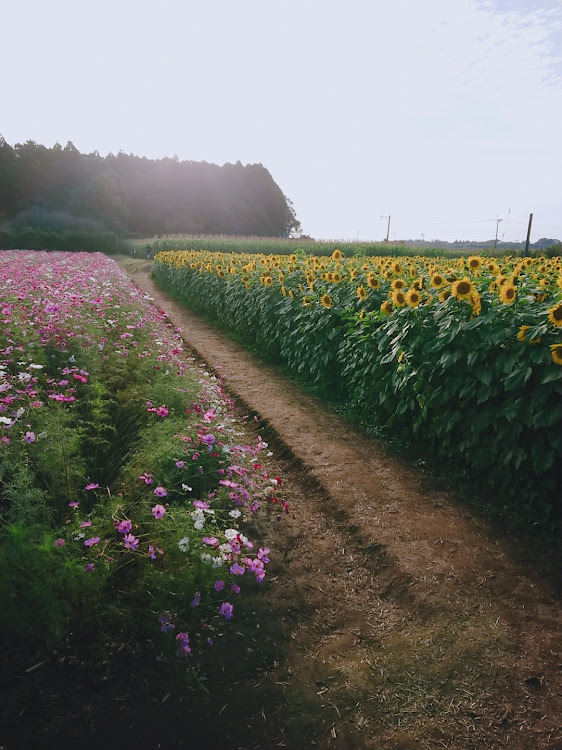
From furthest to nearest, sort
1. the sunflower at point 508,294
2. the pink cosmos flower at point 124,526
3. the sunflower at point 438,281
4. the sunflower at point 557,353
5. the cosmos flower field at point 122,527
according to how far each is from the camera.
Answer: the sunflower at point 438,281, the sunflower at point 508,294, the sunflower at point 557,353, the pink cosmos flower at point 124,526, the cosmos flower field at point 122,527

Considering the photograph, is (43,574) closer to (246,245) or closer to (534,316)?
(534,316)

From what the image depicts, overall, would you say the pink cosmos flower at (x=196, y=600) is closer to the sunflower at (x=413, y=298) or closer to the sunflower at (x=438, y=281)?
the sunflower at (x=413, y=298)

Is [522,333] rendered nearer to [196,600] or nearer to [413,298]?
[413,298]

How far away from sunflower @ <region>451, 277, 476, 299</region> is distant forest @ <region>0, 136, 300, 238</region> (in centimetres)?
3690

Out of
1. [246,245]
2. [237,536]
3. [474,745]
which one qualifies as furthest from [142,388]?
[246,245]

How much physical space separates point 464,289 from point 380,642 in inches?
99.9

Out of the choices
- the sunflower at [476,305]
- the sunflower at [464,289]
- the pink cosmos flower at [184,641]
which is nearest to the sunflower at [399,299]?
the sunflower at [464,289]

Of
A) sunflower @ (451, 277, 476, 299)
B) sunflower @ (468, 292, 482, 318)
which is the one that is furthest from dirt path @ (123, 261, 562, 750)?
sunflower @ (451, 277, 476, 299)

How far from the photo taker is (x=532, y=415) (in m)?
3.06

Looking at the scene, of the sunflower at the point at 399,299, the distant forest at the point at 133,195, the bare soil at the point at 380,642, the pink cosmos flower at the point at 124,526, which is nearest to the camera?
the bare soil at the point at 380,642

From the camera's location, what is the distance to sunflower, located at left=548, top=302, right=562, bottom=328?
3031mm

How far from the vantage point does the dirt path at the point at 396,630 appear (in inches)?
76.8

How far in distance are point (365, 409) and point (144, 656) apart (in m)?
3.31

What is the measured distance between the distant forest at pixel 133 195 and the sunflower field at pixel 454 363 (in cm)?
3499
